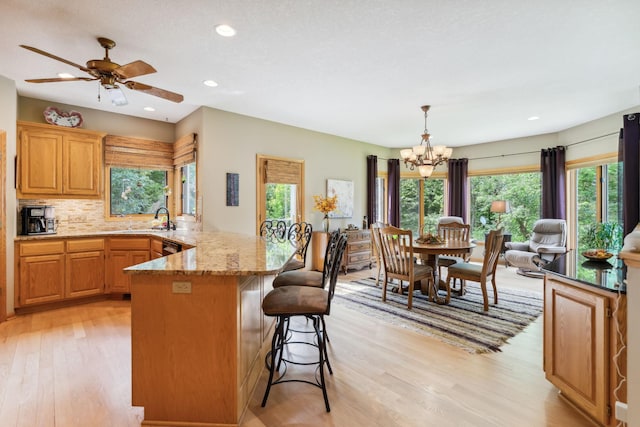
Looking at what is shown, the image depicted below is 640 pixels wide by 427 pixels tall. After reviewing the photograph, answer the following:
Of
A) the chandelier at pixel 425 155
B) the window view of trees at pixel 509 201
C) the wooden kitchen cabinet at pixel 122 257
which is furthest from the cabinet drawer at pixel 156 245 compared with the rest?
the window view of trees at pixel 509 201

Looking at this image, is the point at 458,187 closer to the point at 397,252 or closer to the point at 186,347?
the point at 397,252

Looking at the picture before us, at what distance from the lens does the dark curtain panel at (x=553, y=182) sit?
566cm

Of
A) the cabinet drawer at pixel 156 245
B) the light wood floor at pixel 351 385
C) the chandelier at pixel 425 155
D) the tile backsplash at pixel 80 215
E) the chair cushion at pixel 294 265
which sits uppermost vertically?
the chandelier at pixel 425 155

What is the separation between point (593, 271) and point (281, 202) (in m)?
4.15

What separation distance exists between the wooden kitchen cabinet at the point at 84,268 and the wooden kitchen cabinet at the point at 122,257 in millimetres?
91

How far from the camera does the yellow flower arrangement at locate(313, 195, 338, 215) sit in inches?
219

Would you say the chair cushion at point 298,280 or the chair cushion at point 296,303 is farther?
the chair cushion at point 298,280

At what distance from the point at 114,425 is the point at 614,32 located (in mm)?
4508

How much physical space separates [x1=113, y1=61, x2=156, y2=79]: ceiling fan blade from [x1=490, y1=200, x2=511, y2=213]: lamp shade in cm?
633

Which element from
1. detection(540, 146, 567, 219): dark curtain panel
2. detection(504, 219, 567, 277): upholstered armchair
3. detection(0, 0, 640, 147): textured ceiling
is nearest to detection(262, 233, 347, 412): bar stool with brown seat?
detection(0, 0, 640, 147): textured ceiling

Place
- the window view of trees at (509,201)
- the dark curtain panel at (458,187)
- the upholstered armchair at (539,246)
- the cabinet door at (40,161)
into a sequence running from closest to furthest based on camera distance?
the cabinet door at (40,161) < the upholstered armchair at (539,246) < the window view of trees at (509,201) < the dark curtain panel at (458,187)

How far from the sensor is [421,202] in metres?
7.52

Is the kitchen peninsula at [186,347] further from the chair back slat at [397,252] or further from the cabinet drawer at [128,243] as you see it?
the cabinet drawer at [128,243]

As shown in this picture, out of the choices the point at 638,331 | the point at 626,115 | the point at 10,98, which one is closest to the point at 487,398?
the point at 638,331
